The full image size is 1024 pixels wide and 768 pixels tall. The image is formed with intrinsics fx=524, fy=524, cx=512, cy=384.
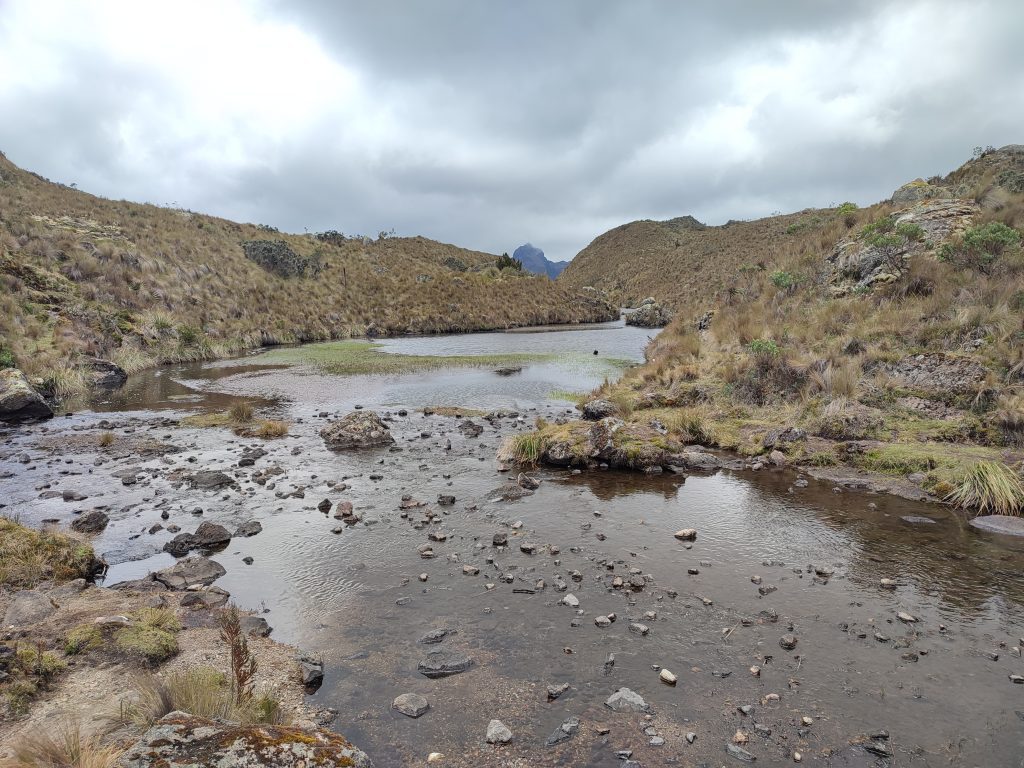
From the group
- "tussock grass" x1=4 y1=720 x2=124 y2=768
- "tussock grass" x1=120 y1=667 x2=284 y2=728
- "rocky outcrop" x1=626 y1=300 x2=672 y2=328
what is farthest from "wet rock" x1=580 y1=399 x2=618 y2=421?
"rocky outcrop" x1=626 y1=300 x2=672 y2=328

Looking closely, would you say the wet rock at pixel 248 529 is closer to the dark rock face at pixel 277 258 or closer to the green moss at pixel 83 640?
the green moss at pixel 83 640

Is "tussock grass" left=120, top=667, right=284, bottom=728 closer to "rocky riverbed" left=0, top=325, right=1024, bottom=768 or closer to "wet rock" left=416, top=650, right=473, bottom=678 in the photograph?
"rocky riverbed" left=0, top=325, right=1024, bottom=768

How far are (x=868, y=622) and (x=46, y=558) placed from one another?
12713 millimetres

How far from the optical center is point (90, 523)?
34.9 ft

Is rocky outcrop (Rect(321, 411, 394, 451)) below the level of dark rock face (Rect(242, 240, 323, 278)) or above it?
below

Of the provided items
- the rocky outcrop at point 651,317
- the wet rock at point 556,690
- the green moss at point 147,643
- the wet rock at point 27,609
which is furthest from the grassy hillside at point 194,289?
the wet rock at point 556,690

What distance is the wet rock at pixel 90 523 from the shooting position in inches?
415

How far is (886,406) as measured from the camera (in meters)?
15.6

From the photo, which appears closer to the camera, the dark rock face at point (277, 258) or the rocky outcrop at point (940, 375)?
the rocky outcrop at point (940, 375)

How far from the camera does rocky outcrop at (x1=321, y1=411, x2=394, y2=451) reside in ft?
56.6

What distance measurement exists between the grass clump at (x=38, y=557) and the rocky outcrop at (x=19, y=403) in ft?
50.0

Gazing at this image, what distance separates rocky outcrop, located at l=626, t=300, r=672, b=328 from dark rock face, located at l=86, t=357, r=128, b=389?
59.3 meters

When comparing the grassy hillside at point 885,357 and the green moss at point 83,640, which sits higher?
the grassy hillside at point 885,357

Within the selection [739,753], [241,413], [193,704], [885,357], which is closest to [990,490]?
[885,357]
